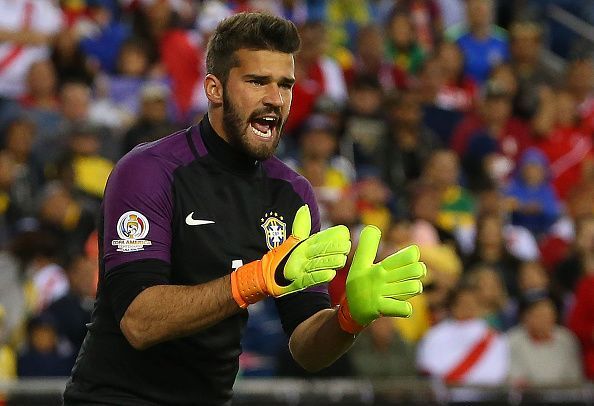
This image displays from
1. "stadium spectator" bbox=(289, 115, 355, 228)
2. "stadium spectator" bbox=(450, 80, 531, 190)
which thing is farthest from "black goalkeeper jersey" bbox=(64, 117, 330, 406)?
"stadium spectator" bbox=(450, 80, 531, 190)

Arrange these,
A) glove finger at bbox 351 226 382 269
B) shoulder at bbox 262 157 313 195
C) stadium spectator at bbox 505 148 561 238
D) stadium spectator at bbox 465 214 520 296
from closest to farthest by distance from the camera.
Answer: glove finger at bbox 351 226 382 269 → shoulder at bbox 262 157 313 195 → stadium spectator at bbox 465 214 520 296 → stadium spectator at bbox 505 148 561 238

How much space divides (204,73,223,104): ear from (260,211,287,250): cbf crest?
42 centimetres

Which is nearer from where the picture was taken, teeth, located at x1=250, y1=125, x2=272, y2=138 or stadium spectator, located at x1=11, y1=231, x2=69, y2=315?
teeth, located at x1=250, y1=125, x2=272, y2=138

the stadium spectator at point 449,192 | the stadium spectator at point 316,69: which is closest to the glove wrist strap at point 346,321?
the stadium spectator at point 449,192

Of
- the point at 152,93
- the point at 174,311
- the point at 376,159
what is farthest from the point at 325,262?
the point at 376,159

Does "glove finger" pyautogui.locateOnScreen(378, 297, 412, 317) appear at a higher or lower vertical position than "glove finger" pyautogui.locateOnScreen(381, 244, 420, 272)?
lower

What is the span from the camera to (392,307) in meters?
3.81

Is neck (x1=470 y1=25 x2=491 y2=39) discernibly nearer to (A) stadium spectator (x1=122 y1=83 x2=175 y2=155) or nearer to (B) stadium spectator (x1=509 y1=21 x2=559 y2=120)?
(B) stadium spectator (x1=509 y1=21 x2=559 y2=120)

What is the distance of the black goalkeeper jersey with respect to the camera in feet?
13.1

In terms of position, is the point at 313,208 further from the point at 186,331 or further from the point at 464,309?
the point at 464,309

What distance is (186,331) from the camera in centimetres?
378

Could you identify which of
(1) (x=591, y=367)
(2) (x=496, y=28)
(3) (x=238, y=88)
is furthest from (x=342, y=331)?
(2) (x=496, y=28)

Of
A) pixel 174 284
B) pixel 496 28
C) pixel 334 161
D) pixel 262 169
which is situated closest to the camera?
pixel 174 284

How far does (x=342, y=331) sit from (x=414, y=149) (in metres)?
6.84
